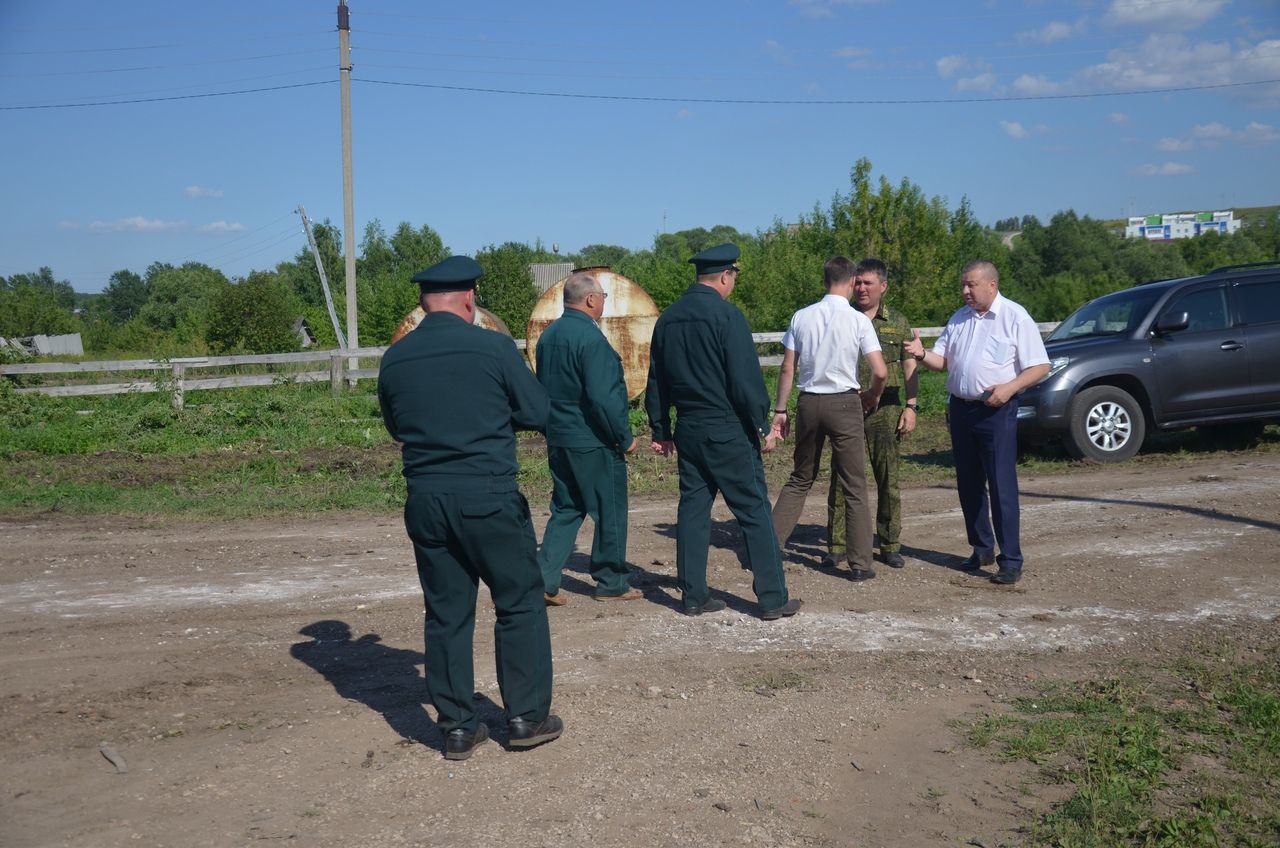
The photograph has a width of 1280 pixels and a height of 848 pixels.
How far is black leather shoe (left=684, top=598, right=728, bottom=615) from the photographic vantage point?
649cm

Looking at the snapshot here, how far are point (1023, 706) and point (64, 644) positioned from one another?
5.08 metres

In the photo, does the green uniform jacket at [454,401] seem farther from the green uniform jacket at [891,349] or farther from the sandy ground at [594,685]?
the green uniform jacket at [891,349]

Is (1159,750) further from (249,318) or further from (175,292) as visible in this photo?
(175,292)

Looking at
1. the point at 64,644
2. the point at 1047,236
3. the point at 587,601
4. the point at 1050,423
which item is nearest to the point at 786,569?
the point at 587,601

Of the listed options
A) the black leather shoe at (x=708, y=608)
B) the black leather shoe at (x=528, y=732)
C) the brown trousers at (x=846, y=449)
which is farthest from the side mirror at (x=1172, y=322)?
Answer: the black leather shoe at (x=528, y=732)

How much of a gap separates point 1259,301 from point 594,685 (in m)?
9.77

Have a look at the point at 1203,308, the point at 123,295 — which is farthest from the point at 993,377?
the point at 123,295

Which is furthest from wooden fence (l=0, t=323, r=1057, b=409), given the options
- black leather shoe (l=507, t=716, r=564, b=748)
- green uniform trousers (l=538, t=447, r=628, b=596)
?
black leather shoe (l=507, t=716, r=564, b=748)

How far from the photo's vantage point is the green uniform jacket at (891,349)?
7418mm

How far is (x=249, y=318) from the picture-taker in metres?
34.9

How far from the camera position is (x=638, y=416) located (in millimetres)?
16344

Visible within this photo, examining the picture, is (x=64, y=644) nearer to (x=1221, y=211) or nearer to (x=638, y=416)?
(x=638, y=416)

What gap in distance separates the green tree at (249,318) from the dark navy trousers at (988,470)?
3038 cm

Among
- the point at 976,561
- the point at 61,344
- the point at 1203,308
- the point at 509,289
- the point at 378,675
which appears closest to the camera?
the point at 378,675
